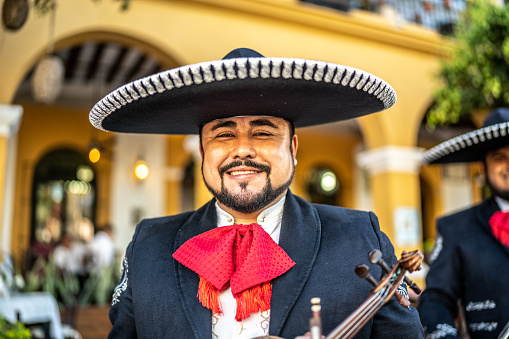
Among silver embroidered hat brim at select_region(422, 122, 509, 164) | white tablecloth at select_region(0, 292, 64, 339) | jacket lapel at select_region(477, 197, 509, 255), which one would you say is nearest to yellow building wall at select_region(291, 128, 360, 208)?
white tablecloth at select_region(0, 292, 64, 339)

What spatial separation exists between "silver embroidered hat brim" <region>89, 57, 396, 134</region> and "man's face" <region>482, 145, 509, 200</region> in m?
0.98

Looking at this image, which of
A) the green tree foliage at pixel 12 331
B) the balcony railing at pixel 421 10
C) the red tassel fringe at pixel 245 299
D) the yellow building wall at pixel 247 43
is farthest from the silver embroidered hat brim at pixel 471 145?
the balcony railing at pixel 421 10

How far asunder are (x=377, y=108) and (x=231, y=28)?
5.13 metres

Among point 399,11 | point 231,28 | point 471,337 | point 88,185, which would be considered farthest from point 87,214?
point 471,337

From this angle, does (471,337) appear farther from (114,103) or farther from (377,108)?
(114,103)

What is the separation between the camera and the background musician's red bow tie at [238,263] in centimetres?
137

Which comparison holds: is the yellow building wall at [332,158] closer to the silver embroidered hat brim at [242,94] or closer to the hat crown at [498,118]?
the hat crown at [498,118]

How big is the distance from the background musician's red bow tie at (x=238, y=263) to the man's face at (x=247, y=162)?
88 millimetres

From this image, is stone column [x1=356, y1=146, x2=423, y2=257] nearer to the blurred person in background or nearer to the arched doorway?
the blurred person in background

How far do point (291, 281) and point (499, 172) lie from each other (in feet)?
4.61

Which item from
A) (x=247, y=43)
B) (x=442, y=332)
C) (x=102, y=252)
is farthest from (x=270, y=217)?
(x=102, y=252)

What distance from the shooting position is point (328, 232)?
1.54 metres

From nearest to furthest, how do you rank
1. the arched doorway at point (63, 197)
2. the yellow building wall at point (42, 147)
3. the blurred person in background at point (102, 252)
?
the blurred person in background at point (102, 252) < the yellow building wall at point (42, 147) < the arched doorway at point (63, 197)

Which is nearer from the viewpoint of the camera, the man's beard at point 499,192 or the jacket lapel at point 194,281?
the jacket lapel at point 194,281
